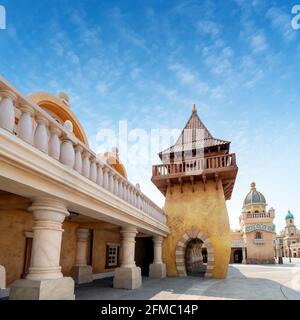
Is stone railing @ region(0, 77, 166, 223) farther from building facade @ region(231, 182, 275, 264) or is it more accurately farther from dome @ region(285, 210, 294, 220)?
dome @ region(285, 210, 294, 220)

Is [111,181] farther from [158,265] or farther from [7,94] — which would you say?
[158,265]

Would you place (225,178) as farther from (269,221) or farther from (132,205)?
(269,221)

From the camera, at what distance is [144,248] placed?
59.7ft

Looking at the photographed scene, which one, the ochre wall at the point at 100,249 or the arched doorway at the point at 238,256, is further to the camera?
the arched doorway at the point at 238,256

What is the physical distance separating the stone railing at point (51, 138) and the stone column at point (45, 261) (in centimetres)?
89

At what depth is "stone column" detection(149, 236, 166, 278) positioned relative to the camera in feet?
42.9

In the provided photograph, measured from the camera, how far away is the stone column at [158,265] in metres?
13.1

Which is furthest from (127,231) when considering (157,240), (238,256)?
(238,256)

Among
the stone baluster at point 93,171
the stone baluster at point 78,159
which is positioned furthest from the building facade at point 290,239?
the stone baluster at point 78,159

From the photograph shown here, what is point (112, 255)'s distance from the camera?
530 inches

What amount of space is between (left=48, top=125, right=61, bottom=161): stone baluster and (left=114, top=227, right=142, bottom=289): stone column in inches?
206

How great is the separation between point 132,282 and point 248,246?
29492 millimetres

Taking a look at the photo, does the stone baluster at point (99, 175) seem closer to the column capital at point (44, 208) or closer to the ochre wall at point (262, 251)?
the column capital at point (44, 208)
